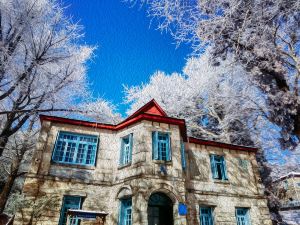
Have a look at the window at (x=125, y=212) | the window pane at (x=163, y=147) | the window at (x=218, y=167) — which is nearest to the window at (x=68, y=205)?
the window at (x=125, y=212)

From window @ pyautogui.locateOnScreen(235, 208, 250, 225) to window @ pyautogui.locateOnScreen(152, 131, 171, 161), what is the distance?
571 centimetres

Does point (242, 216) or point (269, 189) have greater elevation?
point (269, 189)

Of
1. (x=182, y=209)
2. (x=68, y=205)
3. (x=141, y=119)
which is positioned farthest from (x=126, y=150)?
(x=182, y=209)

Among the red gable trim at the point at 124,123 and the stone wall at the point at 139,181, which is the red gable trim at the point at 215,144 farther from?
the red gable trim at the point at 124,123

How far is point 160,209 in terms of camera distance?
12.8 meters

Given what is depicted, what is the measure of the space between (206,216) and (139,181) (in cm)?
495

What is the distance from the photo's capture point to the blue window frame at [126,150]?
1321cm

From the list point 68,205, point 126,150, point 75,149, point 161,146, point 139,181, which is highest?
point 161,146

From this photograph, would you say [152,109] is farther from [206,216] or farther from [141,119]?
[206,216]

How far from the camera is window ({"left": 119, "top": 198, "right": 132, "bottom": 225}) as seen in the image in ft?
38.2

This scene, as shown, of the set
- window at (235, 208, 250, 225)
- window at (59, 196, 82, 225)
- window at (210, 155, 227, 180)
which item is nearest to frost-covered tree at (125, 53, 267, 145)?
window at (210, 155, 227, 180)

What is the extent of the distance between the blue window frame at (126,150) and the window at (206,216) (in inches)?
206

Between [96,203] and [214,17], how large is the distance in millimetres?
10437

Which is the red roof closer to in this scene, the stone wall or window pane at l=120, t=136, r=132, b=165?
the stone wall
